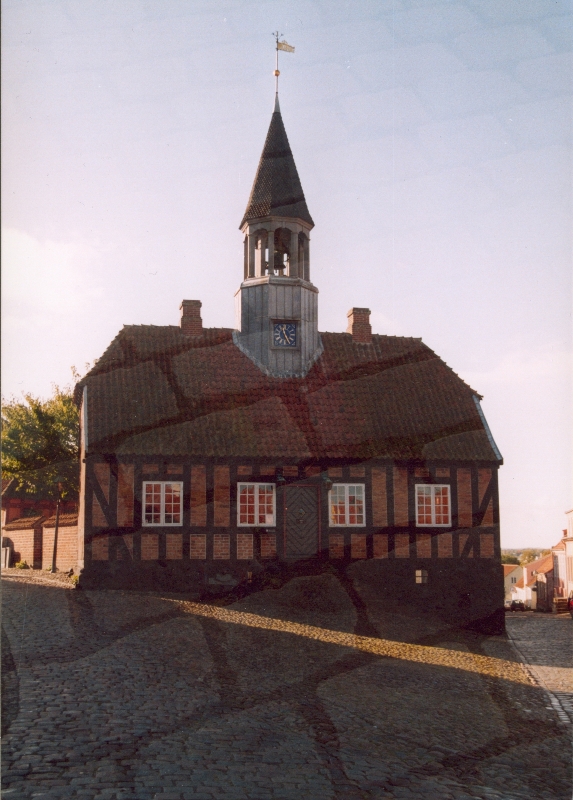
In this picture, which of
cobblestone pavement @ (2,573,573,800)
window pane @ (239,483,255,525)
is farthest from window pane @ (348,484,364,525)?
cobblestone pavement @ (2,573,573,800)

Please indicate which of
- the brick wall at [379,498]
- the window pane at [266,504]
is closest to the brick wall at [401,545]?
the brick wall at [379,498]

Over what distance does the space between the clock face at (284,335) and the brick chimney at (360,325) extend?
2236 millimetres

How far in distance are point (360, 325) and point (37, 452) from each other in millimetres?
11382

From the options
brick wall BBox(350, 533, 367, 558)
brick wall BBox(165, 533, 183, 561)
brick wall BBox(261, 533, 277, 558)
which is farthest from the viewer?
brick wall BBox(350, 533, 367, 558)

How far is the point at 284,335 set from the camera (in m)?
22.9

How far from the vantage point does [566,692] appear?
44.8 ft

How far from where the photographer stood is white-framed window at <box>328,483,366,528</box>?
820 inches

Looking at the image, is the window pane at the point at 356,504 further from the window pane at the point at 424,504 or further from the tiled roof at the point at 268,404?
the window pane at the point at 424,504

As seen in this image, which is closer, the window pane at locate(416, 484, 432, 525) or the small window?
the small window

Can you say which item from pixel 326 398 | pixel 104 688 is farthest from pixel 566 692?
pixel 326 398

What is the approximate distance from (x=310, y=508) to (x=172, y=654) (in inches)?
332

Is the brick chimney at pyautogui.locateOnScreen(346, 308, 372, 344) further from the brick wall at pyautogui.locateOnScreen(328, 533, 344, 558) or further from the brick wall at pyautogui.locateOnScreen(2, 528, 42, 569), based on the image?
the brick wall at pyautogui.locateOnScreen(2, 528, 42, 569)

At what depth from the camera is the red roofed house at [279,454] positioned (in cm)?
1948

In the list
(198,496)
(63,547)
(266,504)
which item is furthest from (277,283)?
(63,547)
